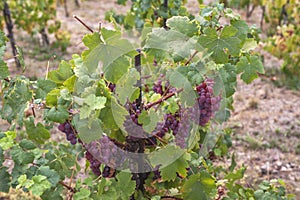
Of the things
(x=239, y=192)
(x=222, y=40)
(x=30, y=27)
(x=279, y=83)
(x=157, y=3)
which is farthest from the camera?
(x=30, y=27)

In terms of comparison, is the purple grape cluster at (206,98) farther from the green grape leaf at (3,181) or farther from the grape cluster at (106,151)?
the green grape leaf at (3,181)

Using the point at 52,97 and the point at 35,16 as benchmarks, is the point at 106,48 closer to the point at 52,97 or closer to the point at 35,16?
the point at 52,97

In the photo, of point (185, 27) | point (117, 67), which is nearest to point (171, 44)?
point (185, 27)

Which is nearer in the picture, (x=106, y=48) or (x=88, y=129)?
(x=106, y=48)

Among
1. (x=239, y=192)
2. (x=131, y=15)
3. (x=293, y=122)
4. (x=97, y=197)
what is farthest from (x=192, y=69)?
(x=293, y=122)

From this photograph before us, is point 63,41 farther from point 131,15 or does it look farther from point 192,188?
point 192,188
